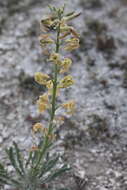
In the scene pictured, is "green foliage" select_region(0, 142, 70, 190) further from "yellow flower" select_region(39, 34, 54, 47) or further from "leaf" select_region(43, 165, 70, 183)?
"yellow flower" select_region(39, 34, 54, 47)

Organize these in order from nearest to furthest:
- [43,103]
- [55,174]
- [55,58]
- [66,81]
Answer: [55,58], [66,81], [43,103], [55,174]

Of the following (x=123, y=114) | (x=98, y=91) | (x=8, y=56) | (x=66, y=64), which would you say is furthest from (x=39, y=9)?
(x=66, y=64)

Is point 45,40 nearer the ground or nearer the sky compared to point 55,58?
nearer the sky

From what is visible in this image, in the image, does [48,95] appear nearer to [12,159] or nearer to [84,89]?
[12,159]

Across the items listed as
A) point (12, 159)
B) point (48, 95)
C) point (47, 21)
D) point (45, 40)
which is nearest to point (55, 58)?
point (45, 40)

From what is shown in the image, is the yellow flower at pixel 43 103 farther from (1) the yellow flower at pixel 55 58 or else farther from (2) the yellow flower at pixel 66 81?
(1) the yellow flower at pixel 55 58

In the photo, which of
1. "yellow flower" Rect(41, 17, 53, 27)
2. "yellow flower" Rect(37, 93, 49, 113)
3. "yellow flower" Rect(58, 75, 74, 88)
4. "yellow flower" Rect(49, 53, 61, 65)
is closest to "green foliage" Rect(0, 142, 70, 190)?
"yellow flower" Rect(37, 93, 49, 113)

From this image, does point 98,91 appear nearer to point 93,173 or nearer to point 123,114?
point 123,114

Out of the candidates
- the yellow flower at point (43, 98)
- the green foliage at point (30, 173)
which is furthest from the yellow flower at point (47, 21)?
the green foliage at point (30, 173)

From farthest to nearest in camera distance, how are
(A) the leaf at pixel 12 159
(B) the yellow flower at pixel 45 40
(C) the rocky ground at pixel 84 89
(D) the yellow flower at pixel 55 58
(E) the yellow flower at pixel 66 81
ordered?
(C) the rocky ground at pixel 84 89 < (A) the leaf at pixel 12 159 < (E) the yellow flower at pixel 66 81 < (B) the yellow flower at pixel 45 40 < (D) the yellow flower at pixel 55 58
